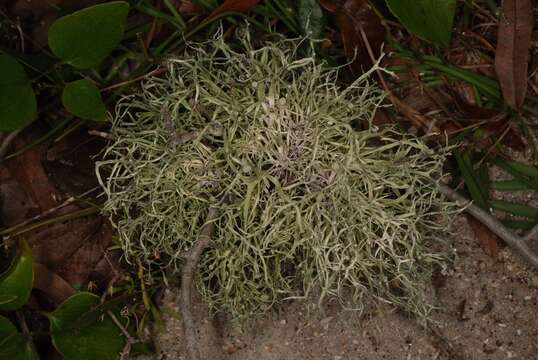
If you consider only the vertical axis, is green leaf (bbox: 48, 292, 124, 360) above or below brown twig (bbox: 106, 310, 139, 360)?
above

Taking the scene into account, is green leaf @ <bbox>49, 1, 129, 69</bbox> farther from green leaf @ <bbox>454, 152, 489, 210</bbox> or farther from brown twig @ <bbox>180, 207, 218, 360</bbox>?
green leaf @ <bbox>454, 152, 489, 210</bbox>

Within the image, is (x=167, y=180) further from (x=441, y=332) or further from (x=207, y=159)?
(x=441, y=332)

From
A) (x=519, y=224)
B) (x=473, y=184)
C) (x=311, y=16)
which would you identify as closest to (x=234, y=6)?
(x=311, y=16)

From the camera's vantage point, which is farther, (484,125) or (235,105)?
(484,125)

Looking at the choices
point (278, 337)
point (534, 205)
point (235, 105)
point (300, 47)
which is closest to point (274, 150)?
point (235, 105)

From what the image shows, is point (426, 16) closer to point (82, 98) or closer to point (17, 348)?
point (82, 98)

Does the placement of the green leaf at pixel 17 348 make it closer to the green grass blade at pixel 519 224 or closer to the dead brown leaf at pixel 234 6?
the dead brown leaf at pixel 234 6

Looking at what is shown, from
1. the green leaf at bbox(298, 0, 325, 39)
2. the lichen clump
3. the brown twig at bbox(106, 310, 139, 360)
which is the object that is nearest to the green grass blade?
the lichen clump
